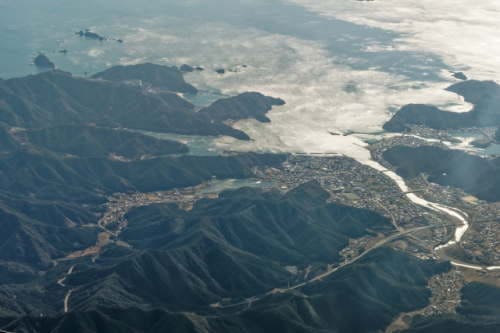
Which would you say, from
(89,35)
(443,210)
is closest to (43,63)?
(89,35)

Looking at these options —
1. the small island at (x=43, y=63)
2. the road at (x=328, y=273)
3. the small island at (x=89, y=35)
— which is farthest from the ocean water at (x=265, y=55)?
the road at (x=328, y=273)

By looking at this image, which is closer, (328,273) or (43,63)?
(328,273)

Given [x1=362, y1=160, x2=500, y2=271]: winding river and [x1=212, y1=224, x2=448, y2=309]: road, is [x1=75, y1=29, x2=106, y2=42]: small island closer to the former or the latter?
[x1=362, y1=160, x2=500, y2=271]: winding river

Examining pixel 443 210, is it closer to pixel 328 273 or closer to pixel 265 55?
pixel 328 273

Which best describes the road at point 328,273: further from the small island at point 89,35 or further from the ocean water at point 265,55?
the small island at point 89,35

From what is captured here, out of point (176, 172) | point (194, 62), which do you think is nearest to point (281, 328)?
point (176, 172)

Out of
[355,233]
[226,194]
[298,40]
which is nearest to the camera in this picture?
[355,233]

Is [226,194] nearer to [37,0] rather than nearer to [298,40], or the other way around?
[298,40]

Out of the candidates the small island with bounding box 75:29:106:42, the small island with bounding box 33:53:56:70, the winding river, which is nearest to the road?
the winding river
